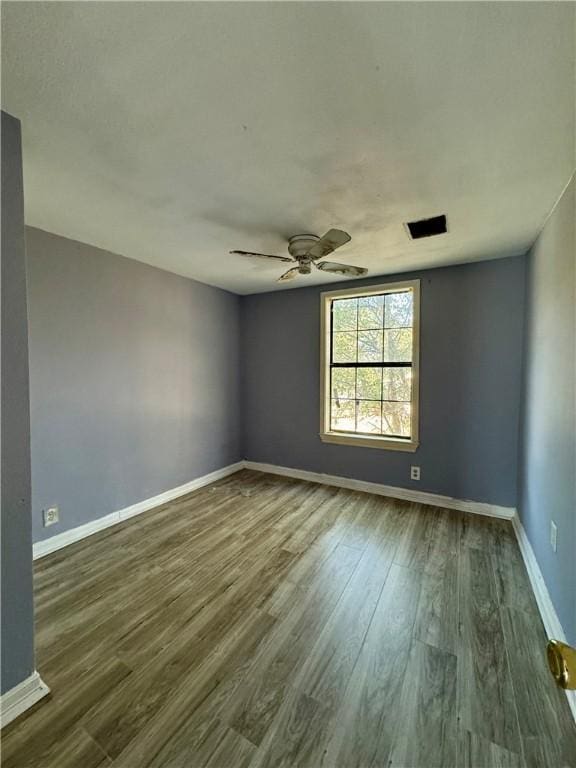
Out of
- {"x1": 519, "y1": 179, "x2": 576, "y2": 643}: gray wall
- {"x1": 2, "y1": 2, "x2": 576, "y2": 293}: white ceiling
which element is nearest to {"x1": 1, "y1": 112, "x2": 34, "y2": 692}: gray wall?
{"x1": 2, "y1": 2, "x2": 576, "y2": 293}: white ceiling

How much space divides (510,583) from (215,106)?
304 cm

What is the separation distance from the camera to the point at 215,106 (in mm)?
1195

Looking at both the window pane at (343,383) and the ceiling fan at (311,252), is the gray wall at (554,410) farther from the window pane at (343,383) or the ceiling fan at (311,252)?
the window pane at (343,383)

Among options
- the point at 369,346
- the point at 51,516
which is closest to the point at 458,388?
the point at 369,346

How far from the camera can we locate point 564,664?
636mm

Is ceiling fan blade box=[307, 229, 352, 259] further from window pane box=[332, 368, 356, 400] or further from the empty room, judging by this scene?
→ window pane box=[332, 368, 356, 400]

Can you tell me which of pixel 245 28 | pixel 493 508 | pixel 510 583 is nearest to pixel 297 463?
pixel 493 508

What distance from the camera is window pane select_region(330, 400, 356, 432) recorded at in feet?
12.3

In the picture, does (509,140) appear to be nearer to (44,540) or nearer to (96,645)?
(96,645)

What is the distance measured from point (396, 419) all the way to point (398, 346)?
81 cm

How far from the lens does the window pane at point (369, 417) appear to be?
3600 mm

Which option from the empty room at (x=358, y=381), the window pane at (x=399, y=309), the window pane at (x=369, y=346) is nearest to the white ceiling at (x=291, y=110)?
the empty room at (x=358, y=381)

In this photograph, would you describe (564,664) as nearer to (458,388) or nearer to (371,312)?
(458,388)

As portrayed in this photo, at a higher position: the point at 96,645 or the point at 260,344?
the point at 260,344
